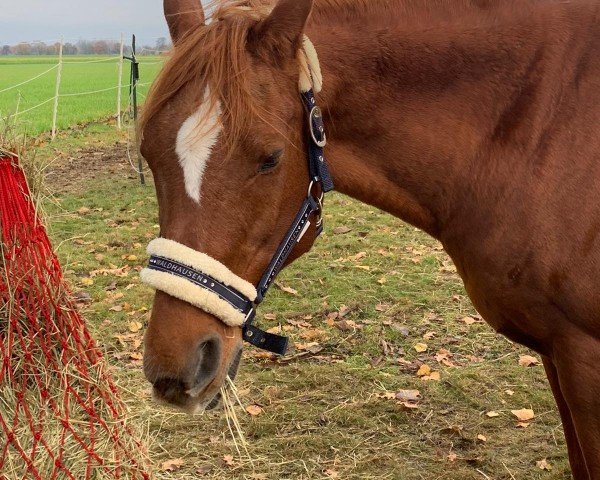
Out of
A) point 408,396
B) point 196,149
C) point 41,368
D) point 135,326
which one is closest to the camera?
point 196,149

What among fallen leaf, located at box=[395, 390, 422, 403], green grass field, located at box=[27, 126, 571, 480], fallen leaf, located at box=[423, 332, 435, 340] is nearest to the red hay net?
green grass field, located at box=[27, 126, 571, 480]

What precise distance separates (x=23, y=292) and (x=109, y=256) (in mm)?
4204

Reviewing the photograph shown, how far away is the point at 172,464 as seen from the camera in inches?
130

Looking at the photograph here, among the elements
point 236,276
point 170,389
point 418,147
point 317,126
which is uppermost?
point 317,126

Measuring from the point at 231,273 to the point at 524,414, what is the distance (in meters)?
2.68

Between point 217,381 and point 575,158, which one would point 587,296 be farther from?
point 217,381

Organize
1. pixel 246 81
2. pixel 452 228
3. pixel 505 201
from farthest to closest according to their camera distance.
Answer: pixel 452 228
pixel 505 201
pixel 246 81

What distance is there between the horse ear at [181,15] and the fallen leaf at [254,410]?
2475 millimetres

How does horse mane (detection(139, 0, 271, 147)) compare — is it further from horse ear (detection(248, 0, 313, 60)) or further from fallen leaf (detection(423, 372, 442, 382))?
fallen leaf (detection(423, 372, 442, 382))

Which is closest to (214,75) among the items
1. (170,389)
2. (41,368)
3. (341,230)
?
(170,389)

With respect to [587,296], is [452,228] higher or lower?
higher

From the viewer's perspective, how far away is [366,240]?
6.85 m

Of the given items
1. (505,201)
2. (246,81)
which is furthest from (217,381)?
(505,201)

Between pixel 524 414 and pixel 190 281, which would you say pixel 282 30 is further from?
pixel 524 414
